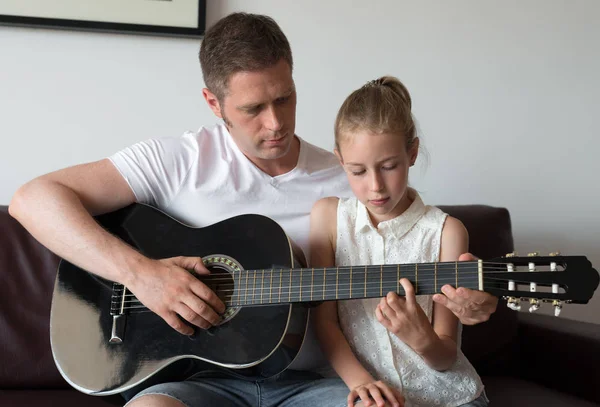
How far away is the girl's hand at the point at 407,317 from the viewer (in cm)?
124

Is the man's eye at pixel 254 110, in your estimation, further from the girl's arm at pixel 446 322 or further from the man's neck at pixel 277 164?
the girl's arm at pixel 446 322

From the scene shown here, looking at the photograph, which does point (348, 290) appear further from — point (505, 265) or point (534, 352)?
point (534, 352)

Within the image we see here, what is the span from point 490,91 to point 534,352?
2.85 ft

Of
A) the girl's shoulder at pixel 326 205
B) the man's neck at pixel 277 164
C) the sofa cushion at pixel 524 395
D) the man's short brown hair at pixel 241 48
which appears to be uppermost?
the man's short brown hair at pixel 241 48

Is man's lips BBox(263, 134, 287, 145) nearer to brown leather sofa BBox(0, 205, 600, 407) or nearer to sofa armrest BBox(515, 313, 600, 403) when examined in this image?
brown leather sofa BBox(0, 205, 600, 407)

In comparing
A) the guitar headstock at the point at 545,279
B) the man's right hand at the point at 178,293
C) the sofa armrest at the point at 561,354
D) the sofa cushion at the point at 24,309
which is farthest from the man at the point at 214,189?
the sofa armrest at the point at 561,354

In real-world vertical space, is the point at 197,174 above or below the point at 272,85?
below

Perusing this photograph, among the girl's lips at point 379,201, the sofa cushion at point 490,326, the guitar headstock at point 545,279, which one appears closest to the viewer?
the guitar headstock at point 545,279

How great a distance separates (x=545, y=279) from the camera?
1149 millimetres

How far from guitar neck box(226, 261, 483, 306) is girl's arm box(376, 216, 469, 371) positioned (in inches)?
1.1

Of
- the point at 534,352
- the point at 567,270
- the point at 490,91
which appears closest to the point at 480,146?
the point at 490,91

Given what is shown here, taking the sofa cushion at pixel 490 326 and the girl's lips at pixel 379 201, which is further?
the sofa cushion at pixel 490 326

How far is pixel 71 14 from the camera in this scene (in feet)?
6.57

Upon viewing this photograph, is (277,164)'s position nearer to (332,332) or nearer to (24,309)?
(332,332)
